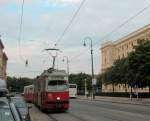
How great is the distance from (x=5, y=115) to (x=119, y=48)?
145 meters

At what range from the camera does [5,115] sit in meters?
8.12

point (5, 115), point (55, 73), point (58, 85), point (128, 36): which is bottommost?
point (5, 115)

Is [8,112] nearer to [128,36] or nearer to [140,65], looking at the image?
[140,65]

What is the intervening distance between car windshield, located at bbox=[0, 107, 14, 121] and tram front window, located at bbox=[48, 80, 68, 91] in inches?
1078

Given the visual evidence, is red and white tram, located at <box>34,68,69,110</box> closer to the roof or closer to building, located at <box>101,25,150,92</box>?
the roof

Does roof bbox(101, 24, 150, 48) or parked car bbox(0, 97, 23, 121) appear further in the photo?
roof bbox(101, 24, 150, 48)

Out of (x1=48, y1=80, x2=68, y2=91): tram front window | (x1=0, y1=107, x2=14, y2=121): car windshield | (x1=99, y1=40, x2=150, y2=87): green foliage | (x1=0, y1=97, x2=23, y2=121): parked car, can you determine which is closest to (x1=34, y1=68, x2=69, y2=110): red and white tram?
(x1=48, y1=80, x2=68, y2=91): tram front window

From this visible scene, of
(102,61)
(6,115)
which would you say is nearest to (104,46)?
(102,61)

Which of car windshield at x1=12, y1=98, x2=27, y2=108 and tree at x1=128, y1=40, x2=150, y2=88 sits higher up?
tree at x1=128, y1=40, x2=150, y2=88

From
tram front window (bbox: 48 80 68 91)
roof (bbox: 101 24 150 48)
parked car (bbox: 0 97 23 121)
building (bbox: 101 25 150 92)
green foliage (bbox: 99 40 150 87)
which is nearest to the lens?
parked car (bbox: 0 97 23 121)

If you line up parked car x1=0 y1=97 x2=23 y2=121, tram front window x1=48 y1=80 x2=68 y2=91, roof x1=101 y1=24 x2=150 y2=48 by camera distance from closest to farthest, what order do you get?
1. parked car x1=0 y1=97 x2=23 y2=121
2. tram front window x1=48 y1=80 x2=68 y2=91
3. roof x1=101 y1=24 x2=150 y2=48

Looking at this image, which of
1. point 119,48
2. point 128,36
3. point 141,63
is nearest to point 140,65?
point 141,63

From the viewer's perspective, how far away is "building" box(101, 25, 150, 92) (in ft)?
415

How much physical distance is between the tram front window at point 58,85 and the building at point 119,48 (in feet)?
281
